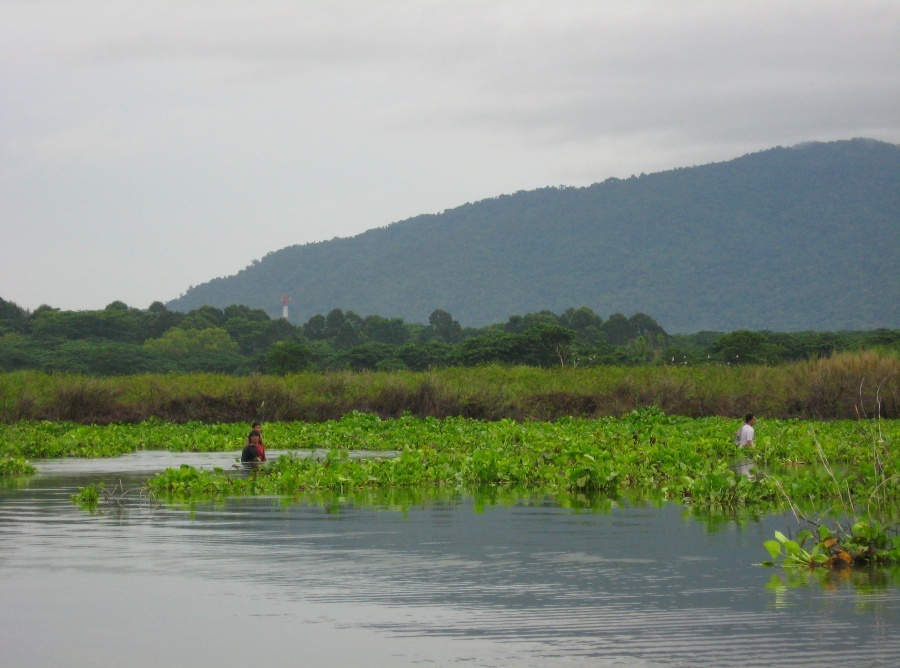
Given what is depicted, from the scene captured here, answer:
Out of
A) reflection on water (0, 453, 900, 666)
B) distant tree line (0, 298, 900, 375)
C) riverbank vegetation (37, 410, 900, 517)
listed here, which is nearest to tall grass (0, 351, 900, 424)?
riverbank vegetation (37, 410, 900, 517)

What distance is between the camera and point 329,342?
11856 centimetres

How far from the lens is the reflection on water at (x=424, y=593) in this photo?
8000mm

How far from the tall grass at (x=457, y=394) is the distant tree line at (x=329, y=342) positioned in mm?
20185

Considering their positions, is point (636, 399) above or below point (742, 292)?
below

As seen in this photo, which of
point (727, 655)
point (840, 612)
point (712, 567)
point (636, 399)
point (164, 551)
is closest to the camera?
point (727, 655)

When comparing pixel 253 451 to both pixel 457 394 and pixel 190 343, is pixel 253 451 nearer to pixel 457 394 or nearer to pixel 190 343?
pixel 457 394

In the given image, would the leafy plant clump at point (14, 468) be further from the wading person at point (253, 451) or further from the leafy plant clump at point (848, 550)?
the leafy plant clump at point (848, 550)

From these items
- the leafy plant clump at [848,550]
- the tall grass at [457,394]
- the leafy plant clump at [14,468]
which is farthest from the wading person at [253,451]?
→ the tall grass at [457,394]

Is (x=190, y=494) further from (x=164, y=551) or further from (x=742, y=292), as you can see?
(x=742, y=292)

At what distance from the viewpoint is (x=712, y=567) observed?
36.0 ft

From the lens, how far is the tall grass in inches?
1356

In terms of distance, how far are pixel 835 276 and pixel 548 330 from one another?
11842 centimetres

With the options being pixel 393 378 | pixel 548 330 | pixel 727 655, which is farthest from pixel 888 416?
pixel 548 330

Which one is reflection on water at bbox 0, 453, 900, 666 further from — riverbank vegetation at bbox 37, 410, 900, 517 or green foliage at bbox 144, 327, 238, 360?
green foliage at bbox 144, 327, 238, 360
